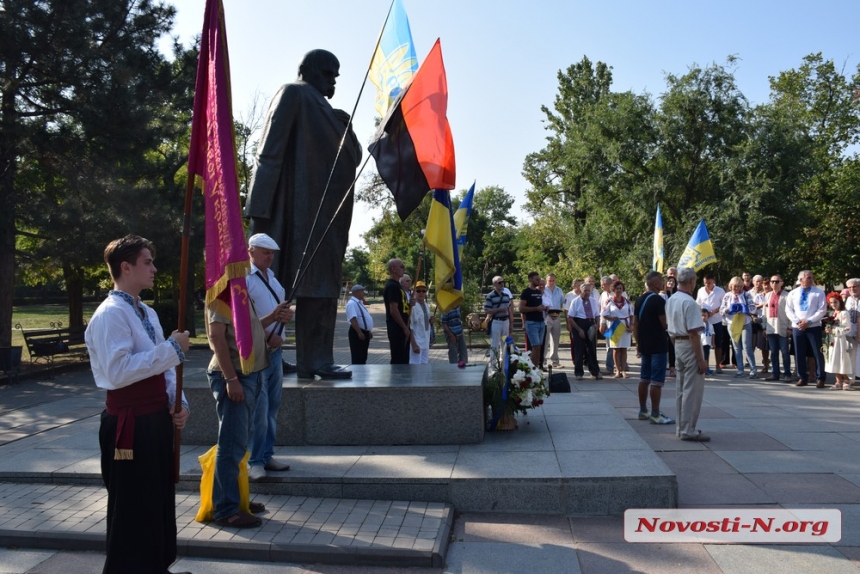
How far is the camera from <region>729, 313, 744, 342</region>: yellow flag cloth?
1301cm

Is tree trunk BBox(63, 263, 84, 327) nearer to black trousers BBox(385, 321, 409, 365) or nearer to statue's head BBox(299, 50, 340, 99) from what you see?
black trousers BBox(385, 321, 409, 365)

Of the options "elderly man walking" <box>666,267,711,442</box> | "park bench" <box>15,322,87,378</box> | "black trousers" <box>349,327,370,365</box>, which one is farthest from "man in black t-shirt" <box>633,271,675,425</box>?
"park bench" <box>15,322,87,378</box>

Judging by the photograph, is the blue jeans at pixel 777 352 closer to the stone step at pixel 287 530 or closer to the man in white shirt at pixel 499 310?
the man in white shirt at pixel 499 310

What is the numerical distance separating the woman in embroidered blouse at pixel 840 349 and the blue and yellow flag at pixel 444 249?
25.2 feet

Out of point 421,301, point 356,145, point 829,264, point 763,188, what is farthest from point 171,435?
point 829,264

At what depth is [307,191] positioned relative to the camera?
6.79 meters

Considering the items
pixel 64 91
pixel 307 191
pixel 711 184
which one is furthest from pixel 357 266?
pixel 307 191

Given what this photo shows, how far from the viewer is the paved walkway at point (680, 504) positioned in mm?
4375

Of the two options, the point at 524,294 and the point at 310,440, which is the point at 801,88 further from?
the point at 310,440

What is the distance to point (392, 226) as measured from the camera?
36500mm

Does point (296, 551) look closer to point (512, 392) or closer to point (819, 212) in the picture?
point (512, 392)

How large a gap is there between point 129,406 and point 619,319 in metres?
10.6

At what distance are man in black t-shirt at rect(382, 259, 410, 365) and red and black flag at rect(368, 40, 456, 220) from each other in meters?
3.21

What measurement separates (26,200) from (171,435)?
583 inches
